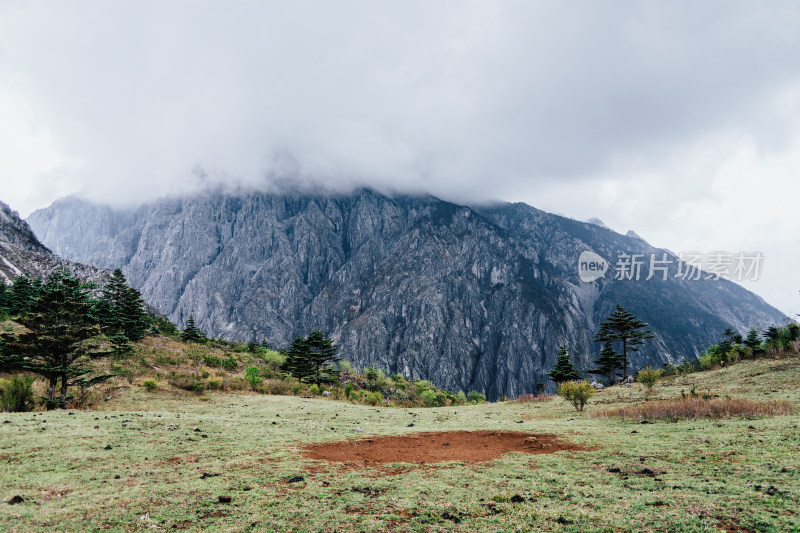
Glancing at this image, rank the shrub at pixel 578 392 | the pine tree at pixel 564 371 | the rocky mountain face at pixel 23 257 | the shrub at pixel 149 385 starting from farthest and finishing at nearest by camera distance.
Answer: the rocky mountain face at pixel 23 257, the pine tree at pixel 564 371, the shrub at pixel 149 385, the shrub at pixel 578 392

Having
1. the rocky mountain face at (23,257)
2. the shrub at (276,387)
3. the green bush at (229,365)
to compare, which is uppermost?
the rocky mountain face at (23,257)

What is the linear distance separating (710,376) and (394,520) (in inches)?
1528

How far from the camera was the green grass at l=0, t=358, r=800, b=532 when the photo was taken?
6.98 meters

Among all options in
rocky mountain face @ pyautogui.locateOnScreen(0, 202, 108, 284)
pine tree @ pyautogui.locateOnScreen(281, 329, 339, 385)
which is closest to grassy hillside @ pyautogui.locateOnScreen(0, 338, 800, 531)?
pine tree @ pyautogui.locateOnScreen(281, 329, 339, 385)

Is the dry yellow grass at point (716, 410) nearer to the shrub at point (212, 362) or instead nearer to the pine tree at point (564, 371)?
the pine tree at point (564, 371)

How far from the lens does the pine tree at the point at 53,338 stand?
21.7 meters

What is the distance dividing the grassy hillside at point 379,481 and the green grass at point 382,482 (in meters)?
0.04

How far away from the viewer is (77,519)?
23.1 ft

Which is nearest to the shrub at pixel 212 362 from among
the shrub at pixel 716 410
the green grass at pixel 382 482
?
the green grass at pixel 382 482

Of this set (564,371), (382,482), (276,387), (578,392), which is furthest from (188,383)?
(564,371)

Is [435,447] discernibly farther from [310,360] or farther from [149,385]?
[310,360]

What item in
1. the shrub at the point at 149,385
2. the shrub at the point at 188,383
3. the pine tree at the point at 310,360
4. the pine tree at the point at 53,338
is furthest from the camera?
the pine tree at the point at 310,360

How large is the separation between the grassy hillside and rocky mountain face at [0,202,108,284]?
320ft

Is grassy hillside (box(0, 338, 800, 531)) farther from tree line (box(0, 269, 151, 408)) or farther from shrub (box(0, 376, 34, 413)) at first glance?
tree line (box(0, 269, 151, 408))
